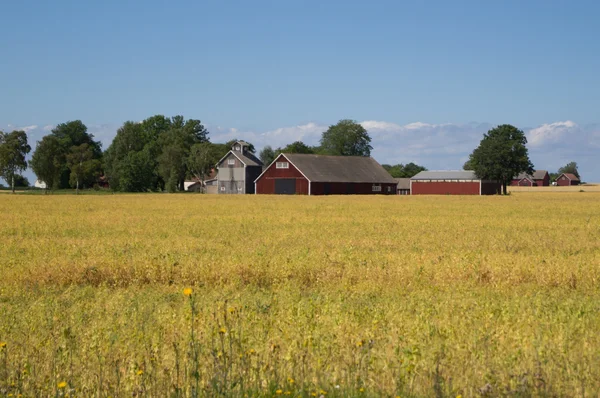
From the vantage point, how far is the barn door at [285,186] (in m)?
104

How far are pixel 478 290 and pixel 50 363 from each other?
8824 millimetres

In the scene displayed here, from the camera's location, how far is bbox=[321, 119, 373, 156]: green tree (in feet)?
563

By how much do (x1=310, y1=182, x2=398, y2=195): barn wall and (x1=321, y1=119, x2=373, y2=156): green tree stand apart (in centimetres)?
5559

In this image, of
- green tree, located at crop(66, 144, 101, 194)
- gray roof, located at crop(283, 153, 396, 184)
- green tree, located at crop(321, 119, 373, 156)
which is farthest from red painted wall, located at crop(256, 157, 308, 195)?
green tree, located at crop(321, 119, 373, 156)

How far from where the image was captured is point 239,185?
11688cm

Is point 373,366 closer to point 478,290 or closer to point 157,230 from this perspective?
point 478,290

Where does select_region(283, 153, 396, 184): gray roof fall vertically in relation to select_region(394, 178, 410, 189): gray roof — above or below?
above

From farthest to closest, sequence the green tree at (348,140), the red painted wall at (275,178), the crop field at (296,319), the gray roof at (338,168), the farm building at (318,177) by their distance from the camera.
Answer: the green tree at (348,140) < the gray roof at (338,168) < the farm building at (318,177) < the red painted wall at (275,178) < the crop field at (296,319)

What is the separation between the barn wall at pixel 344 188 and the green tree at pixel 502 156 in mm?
15115

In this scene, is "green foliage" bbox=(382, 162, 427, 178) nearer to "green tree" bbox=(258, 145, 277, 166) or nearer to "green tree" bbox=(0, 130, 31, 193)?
"green tree" bbox=(258, 145, 277, 166)

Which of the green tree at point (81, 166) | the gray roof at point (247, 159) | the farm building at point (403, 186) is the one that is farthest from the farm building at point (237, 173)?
the green tree at point (81, 166)

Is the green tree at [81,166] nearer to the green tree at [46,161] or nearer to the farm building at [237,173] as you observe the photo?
the green tree at [46,161]

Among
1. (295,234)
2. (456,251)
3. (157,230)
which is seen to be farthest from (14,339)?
(157,230)

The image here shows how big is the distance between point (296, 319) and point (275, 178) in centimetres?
9553
